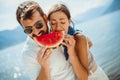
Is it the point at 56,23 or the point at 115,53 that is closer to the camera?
the point at 56,23

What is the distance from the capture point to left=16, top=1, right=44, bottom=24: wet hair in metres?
2.29

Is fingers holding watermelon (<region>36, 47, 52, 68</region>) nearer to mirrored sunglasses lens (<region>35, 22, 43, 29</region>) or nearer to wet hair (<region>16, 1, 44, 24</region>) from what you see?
mirrored sunglasses lens (<region>35, 22, 43, 29</region>)

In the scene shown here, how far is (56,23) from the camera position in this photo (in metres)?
2.40

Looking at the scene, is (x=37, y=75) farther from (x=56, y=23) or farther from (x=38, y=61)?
(x=56, y=23)

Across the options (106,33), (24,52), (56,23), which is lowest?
(106,33)

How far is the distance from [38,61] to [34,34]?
208mm

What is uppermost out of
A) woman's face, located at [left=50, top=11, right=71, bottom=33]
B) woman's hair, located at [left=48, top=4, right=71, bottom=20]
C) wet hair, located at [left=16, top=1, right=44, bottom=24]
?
wet hair, located at [left=16, top=1, right=44, bottom=24]

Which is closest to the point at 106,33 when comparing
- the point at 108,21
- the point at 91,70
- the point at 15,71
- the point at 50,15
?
the point at 108,21

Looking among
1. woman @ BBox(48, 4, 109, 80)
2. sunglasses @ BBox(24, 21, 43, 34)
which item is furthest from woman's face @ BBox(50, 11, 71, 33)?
sunglasses @ BBox(24, 21, 43, 34)

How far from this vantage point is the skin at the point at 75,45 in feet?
7.82

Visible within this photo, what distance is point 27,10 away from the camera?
229cm

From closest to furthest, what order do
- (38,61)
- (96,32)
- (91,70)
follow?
1. (38,61)
2. (91,70)
3. (96,32)

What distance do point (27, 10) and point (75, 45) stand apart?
1.52 ft

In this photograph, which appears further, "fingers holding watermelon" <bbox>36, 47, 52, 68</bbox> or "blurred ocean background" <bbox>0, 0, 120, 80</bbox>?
"blurred ocean background" <bbox>0, 0, 120, 80</bbox>
